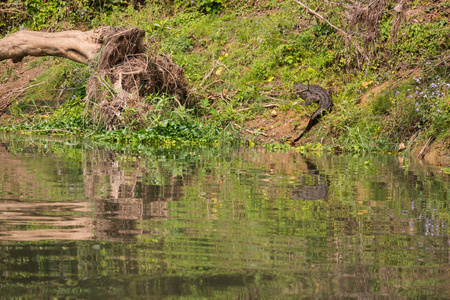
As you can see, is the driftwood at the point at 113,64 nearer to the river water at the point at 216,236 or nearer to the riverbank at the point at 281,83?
the riverbank at the point at 281,83

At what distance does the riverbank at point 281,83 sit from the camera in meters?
11.0

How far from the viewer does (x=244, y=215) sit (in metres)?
3.35

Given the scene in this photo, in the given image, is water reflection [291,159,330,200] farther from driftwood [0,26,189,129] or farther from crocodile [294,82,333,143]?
driftwood [0,26,189,129]

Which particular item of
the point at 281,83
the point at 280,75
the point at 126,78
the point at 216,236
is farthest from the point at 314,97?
the point at 216,236

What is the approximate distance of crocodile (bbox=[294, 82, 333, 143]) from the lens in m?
12.2

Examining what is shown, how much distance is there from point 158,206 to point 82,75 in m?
12.2

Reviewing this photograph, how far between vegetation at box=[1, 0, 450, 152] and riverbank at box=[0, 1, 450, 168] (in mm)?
31

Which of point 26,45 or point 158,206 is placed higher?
point 26,45

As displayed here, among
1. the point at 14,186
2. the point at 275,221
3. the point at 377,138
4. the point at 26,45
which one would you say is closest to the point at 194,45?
the point at 26,45

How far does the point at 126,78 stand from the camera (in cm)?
1213

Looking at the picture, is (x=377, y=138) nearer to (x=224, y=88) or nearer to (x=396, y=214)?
(x=224, y=88)

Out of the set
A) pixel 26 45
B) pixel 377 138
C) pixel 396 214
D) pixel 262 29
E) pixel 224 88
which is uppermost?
pixel 262 29

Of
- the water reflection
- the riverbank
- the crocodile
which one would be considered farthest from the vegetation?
the water reflection

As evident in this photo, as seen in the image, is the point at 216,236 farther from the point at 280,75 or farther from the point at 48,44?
the point at 280,75
